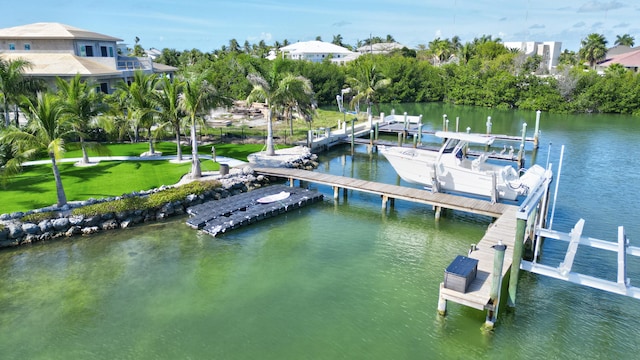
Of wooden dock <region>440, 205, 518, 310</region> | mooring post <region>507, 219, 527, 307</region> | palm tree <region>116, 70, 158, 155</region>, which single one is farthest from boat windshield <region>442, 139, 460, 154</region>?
palm tree <region>116, 70, 158, 155</region>

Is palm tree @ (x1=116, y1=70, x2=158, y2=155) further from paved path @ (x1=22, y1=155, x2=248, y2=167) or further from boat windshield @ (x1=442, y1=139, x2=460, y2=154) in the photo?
boat windshield @ (x1=442, y1=139, x2=460, y2=154)

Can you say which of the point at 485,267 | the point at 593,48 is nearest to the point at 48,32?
the point at 485,267

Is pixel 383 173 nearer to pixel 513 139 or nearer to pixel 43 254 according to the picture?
pixel 513 139

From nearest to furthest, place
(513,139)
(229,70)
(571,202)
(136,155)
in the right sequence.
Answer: (571,202), (136,155), (513,139), (229,70)

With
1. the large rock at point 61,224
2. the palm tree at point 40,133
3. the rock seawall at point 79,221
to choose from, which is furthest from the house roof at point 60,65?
the large rock at point 61,224

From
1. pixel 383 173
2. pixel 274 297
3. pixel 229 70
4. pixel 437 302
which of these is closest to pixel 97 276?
pixel 274 297

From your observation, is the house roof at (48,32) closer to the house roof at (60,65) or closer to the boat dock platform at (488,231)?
the house roof at (60,65)
